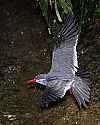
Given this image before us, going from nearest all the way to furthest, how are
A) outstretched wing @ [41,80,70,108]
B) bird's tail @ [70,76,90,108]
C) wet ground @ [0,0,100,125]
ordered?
outstretched wing @ [41,80,70,108] → bird's tail @ [70,76,90,108] → wet ground @ [0,0,100,125]

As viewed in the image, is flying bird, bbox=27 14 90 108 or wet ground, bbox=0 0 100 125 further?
wet ground, bbox=0 0 100 125

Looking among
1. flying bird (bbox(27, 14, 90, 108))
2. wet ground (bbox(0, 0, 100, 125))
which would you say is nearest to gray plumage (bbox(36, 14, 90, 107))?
flying bird (bbox(27, 14, 90, 108))

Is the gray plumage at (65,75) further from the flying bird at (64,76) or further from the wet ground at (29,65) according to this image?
the wet ground at (29,65)

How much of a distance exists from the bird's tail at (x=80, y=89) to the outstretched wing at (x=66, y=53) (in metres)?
0.07

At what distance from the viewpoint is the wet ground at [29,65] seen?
140 inches

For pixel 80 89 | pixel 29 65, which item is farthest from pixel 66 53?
pixel 29 65

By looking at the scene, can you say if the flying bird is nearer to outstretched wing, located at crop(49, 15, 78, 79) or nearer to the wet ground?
outstretched wing, located at crop(49, 15, 78, 79)

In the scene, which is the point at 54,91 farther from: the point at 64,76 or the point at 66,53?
the point at 66,53

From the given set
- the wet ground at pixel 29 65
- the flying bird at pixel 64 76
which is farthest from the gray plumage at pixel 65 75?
the wet ground at pixel 29 65

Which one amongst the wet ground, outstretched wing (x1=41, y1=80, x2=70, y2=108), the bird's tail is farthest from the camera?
the wet ground

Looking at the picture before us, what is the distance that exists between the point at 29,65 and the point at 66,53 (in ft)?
2.27

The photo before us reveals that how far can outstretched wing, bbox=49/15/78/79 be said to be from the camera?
136 inches

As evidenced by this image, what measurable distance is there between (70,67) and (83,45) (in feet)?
2.94

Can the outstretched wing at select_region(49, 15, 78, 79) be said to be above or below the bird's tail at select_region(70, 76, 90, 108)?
above
